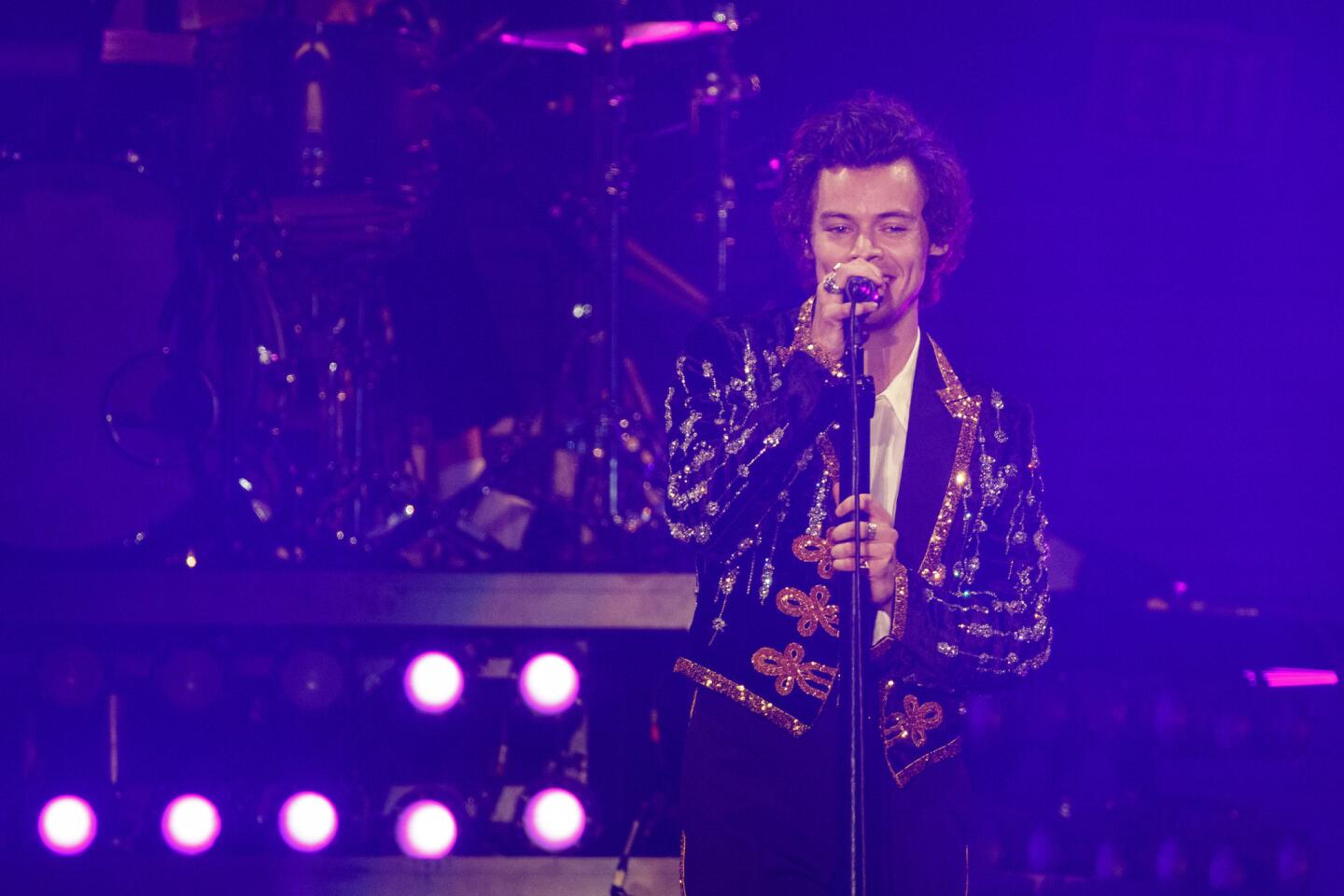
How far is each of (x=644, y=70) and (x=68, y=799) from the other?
3.16 metres

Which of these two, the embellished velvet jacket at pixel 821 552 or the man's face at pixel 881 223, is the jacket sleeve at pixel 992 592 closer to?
the embellished velvet jacket at pixel 821 552

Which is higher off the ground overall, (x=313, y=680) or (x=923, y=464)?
(x=923, y=464)

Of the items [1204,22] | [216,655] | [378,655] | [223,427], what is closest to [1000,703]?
[378,655]

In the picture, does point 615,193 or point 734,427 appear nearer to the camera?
point 734,427

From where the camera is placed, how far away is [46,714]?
13.6 feet

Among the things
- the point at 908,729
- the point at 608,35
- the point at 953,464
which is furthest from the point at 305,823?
the point at 608,35

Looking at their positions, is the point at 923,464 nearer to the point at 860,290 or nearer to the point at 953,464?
the point at 953,464

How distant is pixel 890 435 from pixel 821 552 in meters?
0.26

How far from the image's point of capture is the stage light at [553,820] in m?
4.01

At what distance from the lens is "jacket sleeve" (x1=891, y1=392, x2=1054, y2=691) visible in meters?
2.11

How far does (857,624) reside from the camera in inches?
66.3

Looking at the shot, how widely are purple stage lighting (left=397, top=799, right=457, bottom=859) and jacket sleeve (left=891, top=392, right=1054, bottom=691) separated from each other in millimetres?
2163

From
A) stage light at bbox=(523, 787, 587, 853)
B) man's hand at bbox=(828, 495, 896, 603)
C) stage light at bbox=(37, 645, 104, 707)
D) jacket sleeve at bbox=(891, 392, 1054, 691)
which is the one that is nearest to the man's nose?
jacket sleeve at bbox=(891, 392, 1054, 691)

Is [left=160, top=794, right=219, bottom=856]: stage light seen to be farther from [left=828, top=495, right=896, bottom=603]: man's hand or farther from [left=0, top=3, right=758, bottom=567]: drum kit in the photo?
[left=828, top=495, right=896, bottom=603]: man's hand
